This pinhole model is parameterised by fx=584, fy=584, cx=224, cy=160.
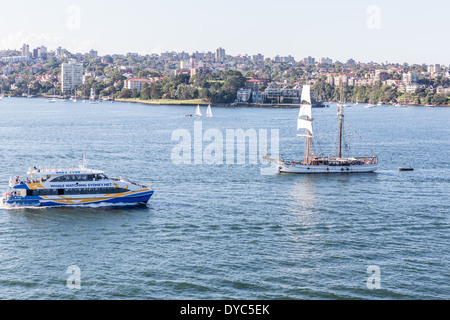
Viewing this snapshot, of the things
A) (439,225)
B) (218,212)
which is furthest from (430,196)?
(218,212)

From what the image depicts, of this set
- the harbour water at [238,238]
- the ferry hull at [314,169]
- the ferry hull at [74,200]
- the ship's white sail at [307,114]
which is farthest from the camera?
the ship's white sail at [307,114]

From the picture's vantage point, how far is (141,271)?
23.7 metres

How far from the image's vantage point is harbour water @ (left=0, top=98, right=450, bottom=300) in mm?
22344

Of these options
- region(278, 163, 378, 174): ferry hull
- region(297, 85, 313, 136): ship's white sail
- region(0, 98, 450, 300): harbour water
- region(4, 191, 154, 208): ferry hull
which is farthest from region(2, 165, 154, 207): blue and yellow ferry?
region(297, 85, 313, 136): ship's white sail

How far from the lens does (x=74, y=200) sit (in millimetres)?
33812

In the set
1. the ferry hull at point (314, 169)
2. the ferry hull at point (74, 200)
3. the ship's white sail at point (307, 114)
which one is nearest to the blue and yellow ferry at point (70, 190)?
the ferry hull at point (74, 200)

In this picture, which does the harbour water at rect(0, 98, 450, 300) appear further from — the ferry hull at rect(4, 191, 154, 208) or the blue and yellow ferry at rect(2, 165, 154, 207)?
the blue and yellow ferry at rect(2, 165, 154, 207)

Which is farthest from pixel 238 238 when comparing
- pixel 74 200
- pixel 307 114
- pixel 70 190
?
pixel 307 114

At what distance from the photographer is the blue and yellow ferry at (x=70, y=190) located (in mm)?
33250

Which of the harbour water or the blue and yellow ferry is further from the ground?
the blue and yellow ferry

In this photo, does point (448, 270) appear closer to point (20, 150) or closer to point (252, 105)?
point (20, 150)

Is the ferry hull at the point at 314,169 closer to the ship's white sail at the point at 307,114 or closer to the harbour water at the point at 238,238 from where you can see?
the harbour water at the point at 238,238
